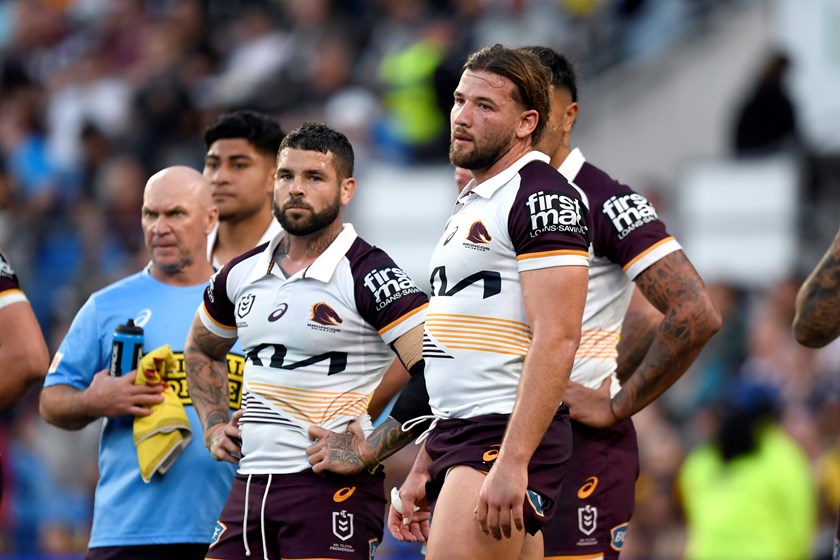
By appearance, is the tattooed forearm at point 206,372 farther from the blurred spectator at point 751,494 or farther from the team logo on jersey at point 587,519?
the blurred spectator at point 751,494

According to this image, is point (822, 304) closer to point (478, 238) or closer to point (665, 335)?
point (665, 335)

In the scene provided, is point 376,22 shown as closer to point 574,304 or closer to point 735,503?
point 735,503

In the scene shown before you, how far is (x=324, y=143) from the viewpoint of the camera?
21.0 feet

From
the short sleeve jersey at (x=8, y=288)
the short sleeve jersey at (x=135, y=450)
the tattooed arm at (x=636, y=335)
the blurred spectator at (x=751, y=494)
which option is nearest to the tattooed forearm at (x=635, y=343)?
the tattooed arm at (x=636, y=335)

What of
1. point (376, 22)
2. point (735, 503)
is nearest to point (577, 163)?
point (735, 503)

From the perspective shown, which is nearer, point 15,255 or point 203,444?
point 203,444

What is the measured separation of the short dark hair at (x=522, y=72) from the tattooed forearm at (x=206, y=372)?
1.72 meters

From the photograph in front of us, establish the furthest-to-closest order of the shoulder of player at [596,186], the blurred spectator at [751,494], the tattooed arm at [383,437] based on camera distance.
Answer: the blurred spectator at [751,494], the shoulder of player at [596,186], the tattooed arm at [383,437]

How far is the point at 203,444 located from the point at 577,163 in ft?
6.76

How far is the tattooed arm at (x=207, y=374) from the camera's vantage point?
22.2 feet

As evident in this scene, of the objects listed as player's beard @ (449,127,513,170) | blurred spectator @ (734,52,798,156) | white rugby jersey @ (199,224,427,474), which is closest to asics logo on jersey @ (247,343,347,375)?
white rugby jersey @ (199,224,427,474)

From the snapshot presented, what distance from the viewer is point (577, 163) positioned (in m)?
6.89

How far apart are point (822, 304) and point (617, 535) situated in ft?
5.43

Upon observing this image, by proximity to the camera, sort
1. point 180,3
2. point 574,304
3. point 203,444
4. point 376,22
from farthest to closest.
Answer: point 180,3
point 376,22
point 203,444
point 574,304
